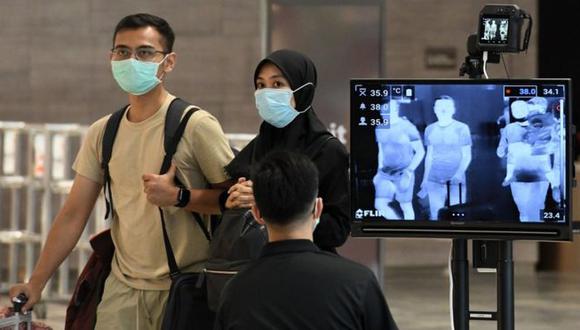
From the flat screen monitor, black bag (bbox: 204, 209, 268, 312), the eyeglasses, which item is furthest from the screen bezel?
black bag (bbox: 204, 209, 268, 312)

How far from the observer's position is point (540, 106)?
452cm

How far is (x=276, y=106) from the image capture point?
13.7 ft

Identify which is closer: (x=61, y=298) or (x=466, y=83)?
(x=466, y=83)

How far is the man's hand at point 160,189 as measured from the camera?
425 cm

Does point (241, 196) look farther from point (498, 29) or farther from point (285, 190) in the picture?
point (498, 29)

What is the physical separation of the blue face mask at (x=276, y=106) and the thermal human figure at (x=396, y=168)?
44cm

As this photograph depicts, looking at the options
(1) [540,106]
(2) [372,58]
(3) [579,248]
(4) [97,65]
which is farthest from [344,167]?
(3) [579,248]

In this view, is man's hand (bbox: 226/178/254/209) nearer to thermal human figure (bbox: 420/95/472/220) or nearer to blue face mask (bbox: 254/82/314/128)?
blue face mask (bbox: 254/82/314/128)

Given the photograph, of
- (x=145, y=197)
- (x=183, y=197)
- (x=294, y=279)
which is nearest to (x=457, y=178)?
(x=183, y=197)

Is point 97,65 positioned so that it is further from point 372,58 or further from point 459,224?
point 459,224

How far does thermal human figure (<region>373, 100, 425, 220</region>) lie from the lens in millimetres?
4547

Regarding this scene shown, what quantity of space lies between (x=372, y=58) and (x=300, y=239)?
7554 mm

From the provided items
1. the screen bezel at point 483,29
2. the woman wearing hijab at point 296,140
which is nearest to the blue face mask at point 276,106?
the woman wearing hijab at point 296,140

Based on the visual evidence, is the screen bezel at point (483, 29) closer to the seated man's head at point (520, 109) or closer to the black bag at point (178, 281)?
the seated man's head at point (520, 109)
